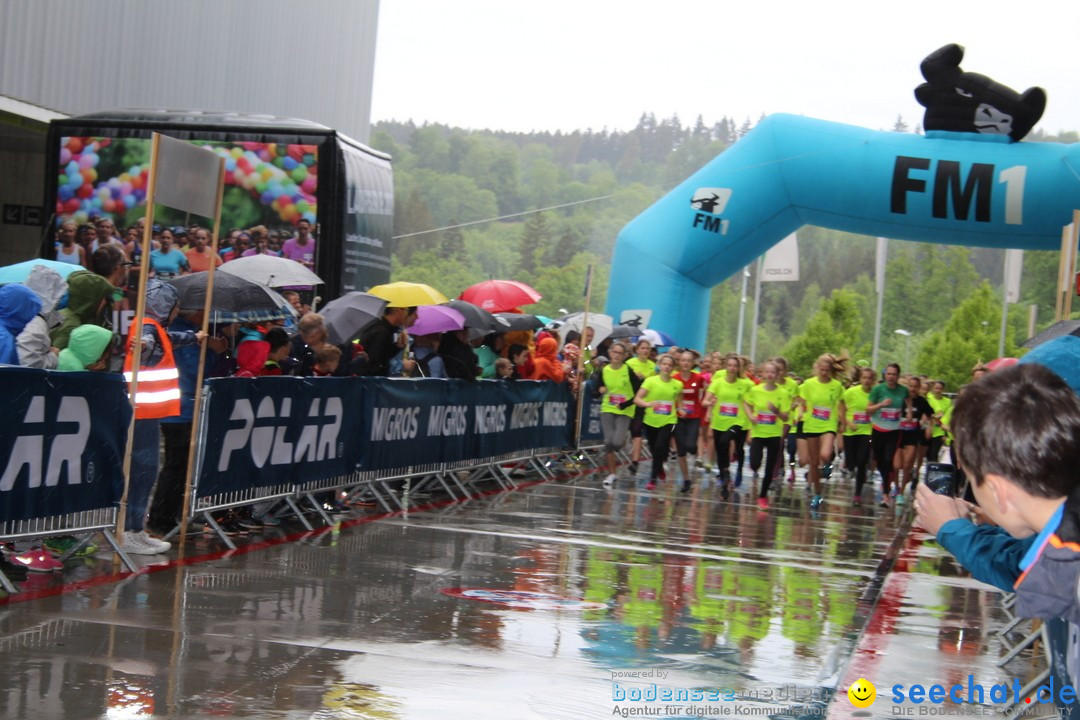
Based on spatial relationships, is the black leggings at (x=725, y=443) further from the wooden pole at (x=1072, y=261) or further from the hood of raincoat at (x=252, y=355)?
the hood of raincoat at (x=252, y=355)

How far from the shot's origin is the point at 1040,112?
2206 centimetres

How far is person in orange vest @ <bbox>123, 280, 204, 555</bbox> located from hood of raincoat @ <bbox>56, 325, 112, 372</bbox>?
270 millimetres

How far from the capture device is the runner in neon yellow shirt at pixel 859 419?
19.3 meters

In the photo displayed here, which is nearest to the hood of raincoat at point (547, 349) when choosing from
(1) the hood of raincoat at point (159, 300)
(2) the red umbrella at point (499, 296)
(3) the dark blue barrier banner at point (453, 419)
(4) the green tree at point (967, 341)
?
(3) the dark blue barrier banner at point (453, 419)

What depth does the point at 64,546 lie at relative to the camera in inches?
343

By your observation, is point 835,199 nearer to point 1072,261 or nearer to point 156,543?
point 1072,261

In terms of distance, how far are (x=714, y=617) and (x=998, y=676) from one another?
5.79 ft

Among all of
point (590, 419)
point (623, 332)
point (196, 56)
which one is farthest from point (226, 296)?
point (196, 56)

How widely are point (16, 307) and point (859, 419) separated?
1381 centimetres

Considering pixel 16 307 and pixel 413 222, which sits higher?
pixel 413 222

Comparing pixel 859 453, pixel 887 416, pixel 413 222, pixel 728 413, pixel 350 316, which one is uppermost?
pixel 413 222

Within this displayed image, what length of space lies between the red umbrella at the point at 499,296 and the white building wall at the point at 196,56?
23.8ft

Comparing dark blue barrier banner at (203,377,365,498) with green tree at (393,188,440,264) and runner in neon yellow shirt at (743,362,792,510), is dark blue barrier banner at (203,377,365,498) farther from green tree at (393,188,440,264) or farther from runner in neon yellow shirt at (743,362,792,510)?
green tree at (393,188,440,264)

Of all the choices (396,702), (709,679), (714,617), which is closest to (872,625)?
(714,617)
